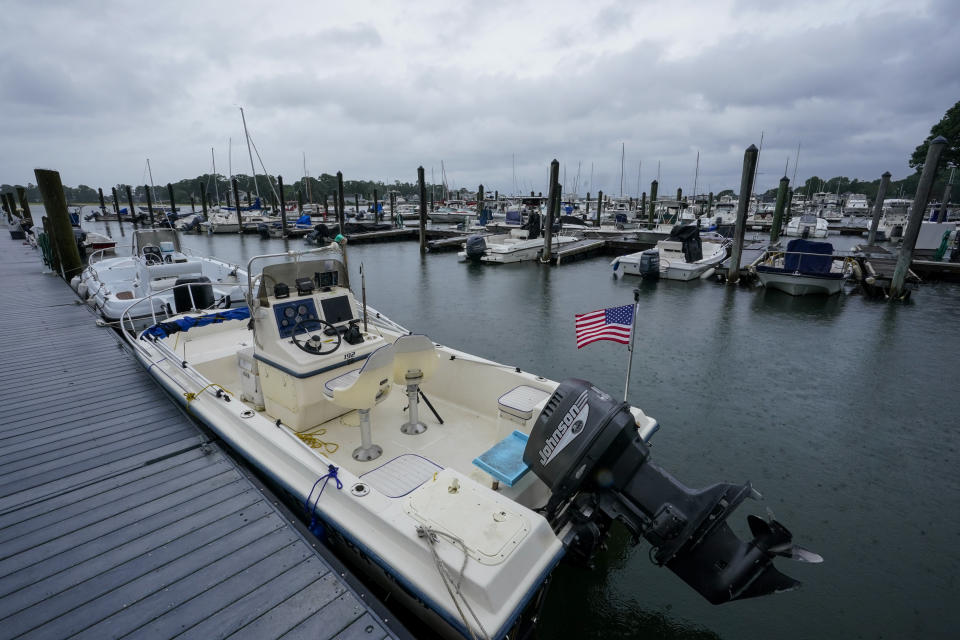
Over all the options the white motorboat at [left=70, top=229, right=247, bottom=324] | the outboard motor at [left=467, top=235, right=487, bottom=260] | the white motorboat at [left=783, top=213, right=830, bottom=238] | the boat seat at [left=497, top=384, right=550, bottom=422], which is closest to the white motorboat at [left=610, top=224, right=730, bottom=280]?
the outboard motor at [left=467, top=235, right=487, bottom=260]

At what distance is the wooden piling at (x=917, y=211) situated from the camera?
12180 millimetres

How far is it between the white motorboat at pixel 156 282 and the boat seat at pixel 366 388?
507 centimetres

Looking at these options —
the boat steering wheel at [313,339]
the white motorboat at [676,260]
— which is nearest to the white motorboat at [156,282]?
Result: the boat steering wheel at [313,339]

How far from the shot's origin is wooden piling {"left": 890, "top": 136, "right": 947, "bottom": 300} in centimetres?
1218

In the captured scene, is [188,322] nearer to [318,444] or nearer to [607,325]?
[318,444]

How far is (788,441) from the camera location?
19.6 ft

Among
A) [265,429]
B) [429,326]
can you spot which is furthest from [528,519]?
[429,326]

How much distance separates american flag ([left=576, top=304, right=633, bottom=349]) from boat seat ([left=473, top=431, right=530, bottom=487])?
1.16 meters

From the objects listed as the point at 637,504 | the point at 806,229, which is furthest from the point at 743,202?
the point at 806,229

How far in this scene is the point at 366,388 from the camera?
349 cm

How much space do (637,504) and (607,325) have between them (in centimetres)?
194

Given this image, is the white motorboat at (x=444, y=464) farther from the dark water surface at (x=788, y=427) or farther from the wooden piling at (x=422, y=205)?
the wooden piling at (x=422, y=205)

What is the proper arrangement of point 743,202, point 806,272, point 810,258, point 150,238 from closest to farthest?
point 150,238
point 810,258
point 806,272
point 743,202

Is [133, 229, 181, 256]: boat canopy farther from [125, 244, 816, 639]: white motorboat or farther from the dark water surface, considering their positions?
[125, 244, 816, 639]: white motorboat
